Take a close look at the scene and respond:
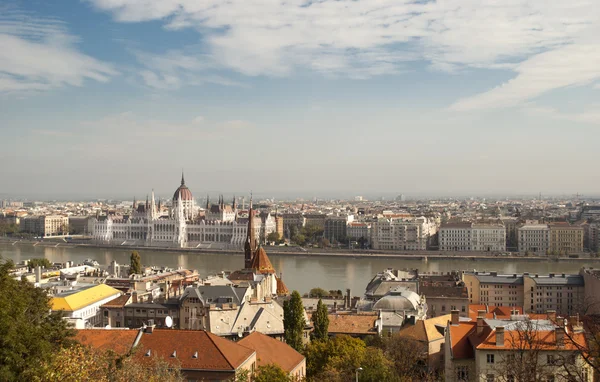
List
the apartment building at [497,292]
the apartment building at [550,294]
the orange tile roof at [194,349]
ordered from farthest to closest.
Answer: the apartment building at [497,292], the apartment building at [550,294], the orange tile roof at [194,349]

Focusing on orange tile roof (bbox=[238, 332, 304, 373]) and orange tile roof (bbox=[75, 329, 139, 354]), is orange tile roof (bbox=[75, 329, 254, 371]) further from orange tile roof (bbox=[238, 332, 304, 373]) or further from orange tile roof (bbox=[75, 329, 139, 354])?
orange tile roof (bbox=[238, 332, 304, 373])

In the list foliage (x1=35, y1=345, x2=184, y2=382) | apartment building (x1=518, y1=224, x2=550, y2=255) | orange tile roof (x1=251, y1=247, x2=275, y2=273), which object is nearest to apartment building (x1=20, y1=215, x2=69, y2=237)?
apartment building (x1=518, y1=224, x2=550, y2=255)

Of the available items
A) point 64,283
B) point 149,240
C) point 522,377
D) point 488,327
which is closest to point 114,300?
point 64,283

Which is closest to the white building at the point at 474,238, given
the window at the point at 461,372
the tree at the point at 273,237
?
the tree at the point at 273,237

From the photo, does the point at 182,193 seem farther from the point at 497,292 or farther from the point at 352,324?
the point at 352,324

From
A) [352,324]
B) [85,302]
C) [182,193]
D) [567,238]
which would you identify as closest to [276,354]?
[352,324]

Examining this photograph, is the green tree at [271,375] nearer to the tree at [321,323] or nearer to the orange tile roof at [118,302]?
the tree at [321,323]

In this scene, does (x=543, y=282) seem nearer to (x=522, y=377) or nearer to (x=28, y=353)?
(x=522, y=377)
